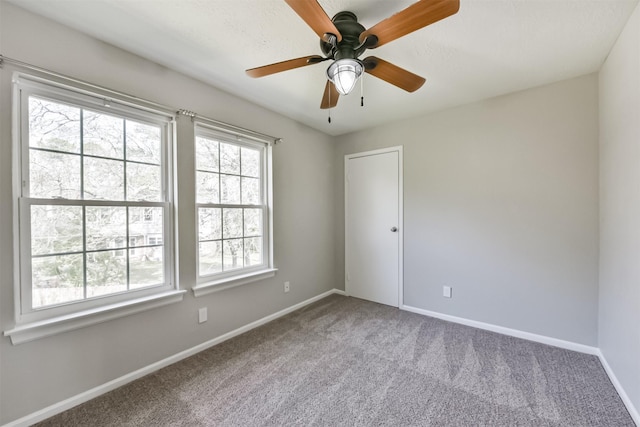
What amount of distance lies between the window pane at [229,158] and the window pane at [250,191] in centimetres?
15

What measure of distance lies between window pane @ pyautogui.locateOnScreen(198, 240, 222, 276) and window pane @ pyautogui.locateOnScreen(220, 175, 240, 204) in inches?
17.1

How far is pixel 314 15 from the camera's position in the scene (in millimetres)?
1136

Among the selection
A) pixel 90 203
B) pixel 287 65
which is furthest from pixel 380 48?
pixel 90 203

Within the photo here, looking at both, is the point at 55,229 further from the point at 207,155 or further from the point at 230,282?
the point at 230,282

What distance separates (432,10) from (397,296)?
117 inches

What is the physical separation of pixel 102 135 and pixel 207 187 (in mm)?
824

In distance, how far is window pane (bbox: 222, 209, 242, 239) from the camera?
2.56 metres

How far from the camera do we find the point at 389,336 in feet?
8.45

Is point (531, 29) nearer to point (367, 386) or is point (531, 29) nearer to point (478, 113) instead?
point (478, 113)

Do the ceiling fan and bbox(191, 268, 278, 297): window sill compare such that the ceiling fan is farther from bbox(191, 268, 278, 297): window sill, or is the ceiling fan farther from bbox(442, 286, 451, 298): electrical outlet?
bbox(442, 286, 451, 298): electrical outlet

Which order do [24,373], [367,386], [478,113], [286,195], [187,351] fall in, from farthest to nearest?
[286,195], [478,113], [187,351], [367,386], [24,373]

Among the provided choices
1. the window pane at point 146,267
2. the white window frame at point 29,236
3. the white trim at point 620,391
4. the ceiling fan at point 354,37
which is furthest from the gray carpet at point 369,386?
the ceiling fan at point 354,37

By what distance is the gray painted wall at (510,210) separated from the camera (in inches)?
88.7

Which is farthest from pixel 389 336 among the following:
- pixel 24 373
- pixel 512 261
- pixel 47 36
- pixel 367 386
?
pixel 47 36
